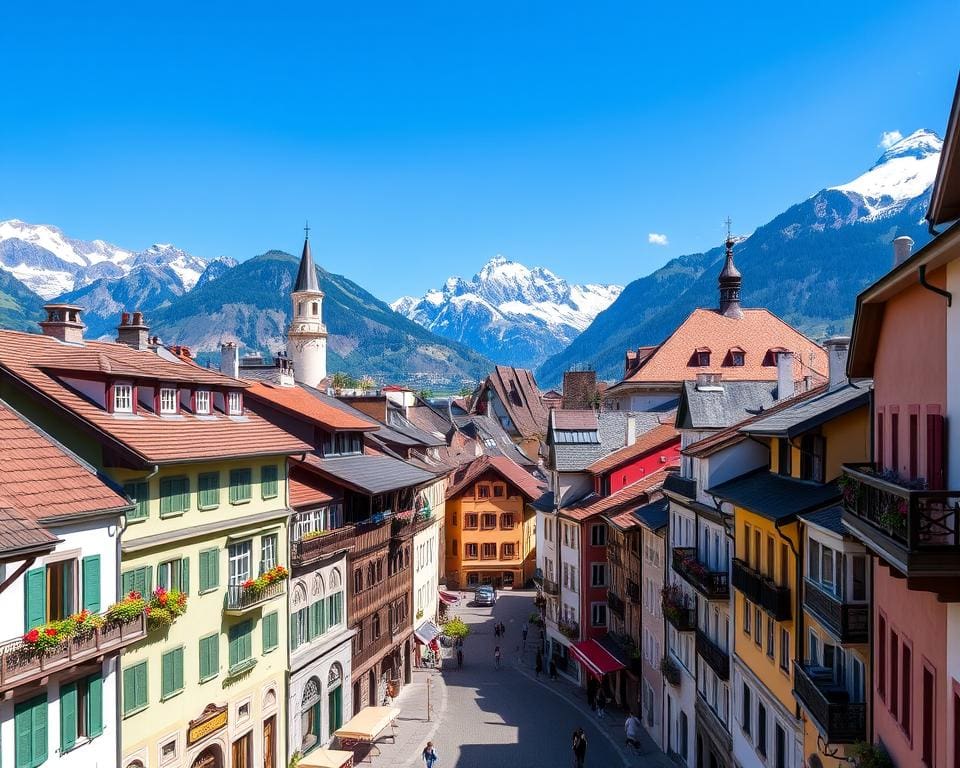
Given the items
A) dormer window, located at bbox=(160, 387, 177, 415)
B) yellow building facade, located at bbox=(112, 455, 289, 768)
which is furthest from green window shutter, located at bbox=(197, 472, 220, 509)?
dormer window, located at bbox=(160, 387, 177, 415)

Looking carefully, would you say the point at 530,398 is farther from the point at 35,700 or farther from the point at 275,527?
the point at 35,700

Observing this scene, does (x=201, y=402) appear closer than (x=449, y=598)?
Yes

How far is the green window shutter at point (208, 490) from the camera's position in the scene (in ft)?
106

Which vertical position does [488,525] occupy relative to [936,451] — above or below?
below

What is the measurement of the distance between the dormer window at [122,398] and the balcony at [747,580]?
20.0 metres

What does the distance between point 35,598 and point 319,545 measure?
59.6 feet

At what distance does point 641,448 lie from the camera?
57625mm

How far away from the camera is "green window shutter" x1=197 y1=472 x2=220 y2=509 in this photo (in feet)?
106

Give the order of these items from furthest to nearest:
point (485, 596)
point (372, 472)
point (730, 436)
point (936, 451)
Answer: point (485, 596) < point (372, 472) < point (730, 436) < point (936, 451)

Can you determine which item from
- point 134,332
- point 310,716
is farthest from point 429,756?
point 134,332

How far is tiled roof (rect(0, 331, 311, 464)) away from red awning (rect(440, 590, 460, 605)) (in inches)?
1595

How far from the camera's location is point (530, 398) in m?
170

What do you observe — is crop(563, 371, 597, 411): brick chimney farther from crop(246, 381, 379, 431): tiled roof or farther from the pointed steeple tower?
crop(246, 381, 379, 431): tiled roof

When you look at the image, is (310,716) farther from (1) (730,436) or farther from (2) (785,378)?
(2) (785,378)
